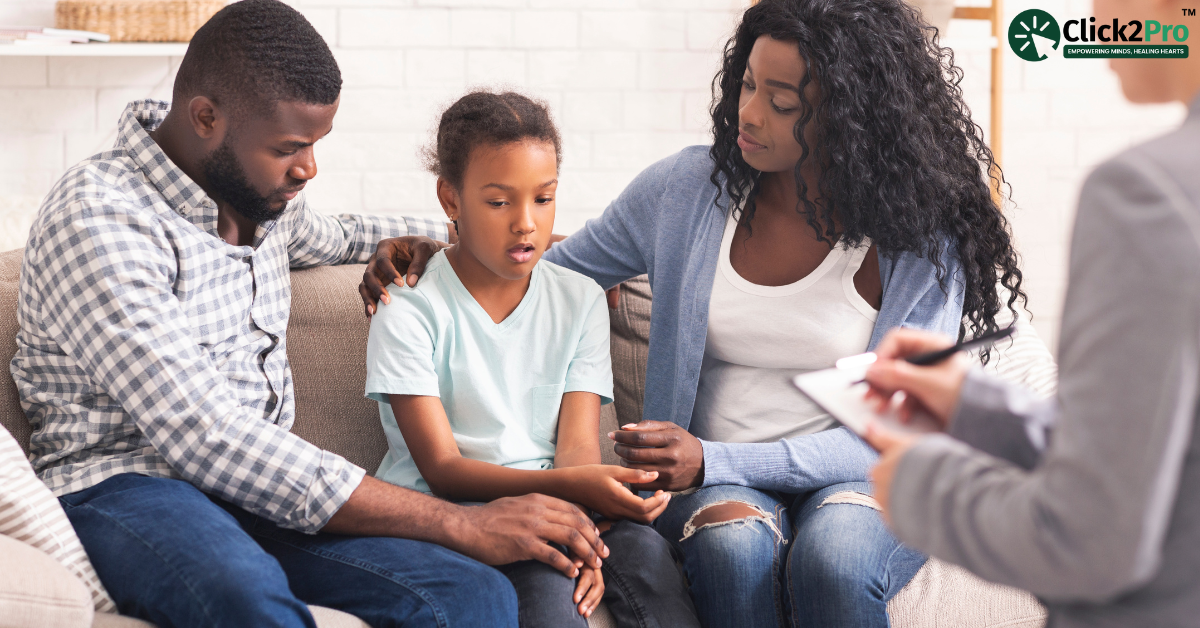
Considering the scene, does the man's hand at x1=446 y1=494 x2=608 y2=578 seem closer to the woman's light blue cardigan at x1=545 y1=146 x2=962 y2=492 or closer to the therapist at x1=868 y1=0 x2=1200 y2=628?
the woman's light blue cardigan at x1=545 y1=146 x2=962 y2=492

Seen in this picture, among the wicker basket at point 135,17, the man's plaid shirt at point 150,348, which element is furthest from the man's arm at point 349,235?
the wicker basket at point 135,17

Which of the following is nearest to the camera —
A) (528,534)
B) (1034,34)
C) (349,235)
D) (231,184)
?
(528,534)

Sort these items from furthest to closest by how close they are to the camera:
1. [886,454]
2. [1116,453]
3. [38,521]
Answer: [38,521], [886,454], [1116,453]

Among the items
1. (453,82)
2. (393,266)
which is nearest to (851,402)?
(393,266)

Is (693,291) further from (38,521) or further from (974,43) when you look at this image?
(974,43)

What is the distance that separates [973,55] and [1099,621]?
7.52 feet

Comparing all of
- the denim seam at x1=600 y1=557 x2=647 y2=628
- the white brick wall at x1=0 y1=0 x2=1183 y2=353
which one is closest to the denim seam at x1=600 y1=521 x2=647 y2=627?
the denim seam at x1=600 y1=557 x2=647 y2=628

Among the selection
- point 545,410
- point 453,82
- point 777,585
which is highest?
point 453,82

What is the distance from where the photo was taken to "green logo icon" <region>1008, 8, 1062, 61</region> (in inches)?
99.9

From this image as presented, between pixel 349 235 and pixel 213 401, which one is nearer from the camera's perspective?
pixel 213 401

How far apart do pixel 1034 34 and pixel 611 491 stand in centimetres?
208

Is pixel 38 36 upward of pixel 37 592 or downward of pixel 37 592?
upward

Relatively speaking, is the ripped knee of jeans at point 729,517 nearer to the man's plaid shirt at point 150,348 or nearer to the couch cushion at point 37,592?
the man's plaid shirt at point 150,348

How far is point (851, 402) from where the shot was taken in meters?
0.73
